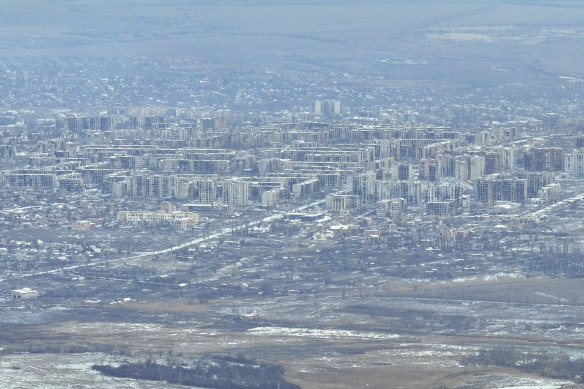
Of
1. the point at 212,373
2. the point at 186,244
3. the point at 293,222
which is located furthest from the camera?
the point at 293,222

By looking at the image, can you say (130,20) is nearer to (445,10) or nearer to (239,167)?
(445,10)

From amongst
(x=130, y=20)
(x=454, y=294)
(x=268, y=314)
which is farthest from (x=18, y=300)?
(x=130, y=20)

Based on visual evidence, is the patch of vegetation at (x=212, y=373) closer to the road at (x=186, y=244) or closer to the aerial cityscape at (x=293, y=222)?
the aerial cityscape at (x=293, y=222)

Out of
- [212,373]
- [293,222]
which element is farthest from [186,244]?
[212,373]

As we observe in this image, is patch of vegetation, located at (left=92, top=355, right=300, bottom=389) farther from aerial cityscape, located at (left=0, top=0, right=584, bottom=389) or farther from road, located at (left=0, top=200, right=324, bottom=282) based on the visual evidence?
road, located at (left=0, top=200, right=324, bottom=282)

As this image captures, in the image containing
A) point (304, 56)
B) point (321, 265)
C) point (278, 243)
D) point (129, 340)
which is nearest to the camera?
point (129, 340)

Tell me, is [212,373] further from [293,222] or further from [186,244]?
[293,222]

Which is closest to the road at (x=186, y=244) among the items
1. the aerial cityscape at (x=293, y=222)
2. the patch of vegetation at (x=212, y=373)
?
the aerial cityscape at (x=293, y=222)

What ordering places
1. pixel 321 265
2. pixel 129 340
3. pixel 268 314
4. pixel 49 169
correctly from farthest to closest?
pixel 49 169 < pixel 321 265 < pixel 268 314 < pixel 129 340
